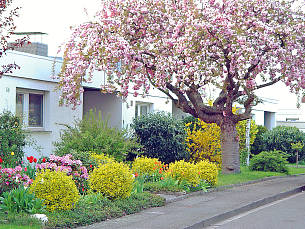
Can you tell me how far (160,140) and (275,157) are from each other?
5054 mm

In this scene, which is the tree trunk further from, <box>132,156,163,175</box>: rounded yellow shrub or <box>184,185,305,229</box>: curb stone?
<box>132,156,163,175</box>: rounded yellow shrub

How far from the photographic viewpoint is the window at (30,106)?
16.8 metres

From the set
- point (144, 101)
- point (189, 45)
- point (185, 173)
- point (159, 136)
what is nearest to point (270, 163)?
point (159, 136)

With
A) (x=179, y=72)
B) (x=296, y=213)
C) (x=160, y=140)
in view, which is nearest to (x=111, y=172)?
(x=296, y=213)

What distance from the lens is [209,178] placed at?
14867 mm

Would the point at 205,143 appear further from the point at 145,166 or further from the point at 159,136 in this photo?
the point at 145,166

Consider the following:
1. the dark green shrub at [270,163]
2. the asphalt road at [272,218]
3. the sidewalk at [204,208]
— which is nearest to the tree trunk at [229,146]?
the sidewalk at [204,208]

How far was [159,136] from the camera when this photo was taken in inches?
790

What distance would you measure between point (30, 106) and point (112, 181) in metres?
7.12

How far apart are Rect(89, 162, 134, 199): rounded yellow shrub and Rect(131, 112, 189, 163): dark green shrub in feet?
27.7

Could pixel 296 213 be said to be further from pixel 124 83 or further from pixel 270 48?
pixel 124 83

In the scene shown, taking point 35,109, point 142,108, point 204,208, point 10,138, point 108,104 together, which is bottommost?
point 204,208

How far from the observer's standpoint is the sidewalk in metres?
9.68

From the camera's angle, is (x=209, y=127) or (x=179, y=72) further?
(x=209, y=127)
